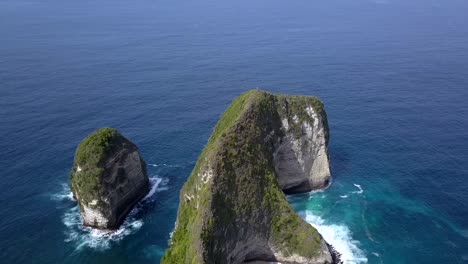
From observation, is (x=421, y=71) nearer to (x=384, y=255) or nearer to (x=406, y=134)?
(x=406, y=134)

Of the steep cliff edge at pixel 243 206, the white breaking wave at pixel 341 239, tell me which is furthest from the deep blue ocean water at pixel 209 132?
the steep cliff edge at pixel 243 206

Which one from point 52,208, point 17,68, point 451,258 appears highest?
point 17,68

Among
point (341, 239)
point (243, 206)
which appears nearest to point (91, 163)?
point (243, 206)

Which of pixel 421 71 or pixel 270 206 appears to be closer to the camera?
pixel 270 206

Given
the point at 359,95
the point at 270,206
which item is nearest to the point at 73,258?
the point at 270,206

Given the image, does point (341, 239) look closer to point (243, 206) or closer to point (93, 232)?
point (243, 206)

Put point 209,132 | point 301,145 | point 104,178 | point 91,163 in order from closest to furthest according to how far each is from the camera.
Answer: point 104,178
point 91,163
point 301,145
point 209,132
